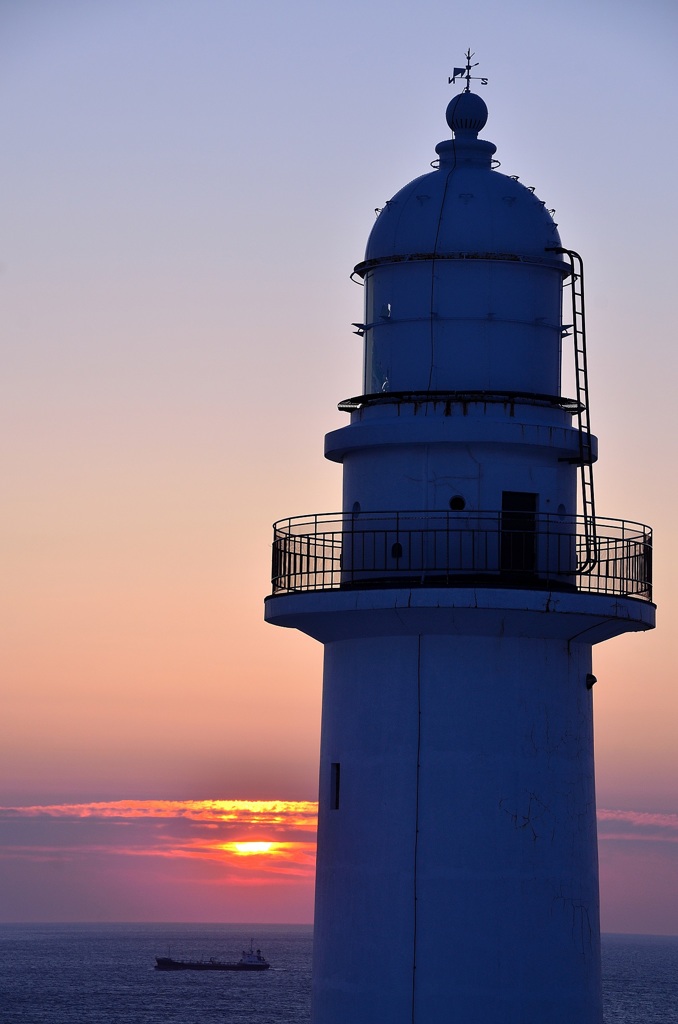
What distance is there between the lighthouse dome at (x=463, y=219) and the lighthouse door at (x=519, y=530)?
10.4 feet

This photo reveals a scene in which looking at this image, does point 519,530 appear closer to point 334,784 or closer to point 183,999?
point 334,784

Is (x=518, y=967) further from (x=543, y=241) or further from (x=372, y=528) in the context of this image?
(x=543, y=241)

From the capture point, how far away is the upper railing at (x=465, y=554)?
22688 mm

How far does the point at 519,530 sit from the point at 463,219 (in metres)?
4.10

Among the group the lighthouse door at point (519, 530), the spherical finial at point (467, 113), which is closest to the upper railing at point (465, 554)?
the lighthouse door at point (519, 530)

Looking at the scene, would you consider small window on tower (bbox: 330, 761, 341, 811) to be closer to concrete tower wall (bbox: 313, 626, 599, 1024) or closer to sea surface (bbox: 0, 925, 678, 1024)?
concrete tower wall (bbox: 313, 626, 599, 1024)

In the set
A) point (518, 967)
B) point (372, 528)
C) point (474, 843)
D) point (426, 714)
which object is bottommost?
Answer: point (518, 967)

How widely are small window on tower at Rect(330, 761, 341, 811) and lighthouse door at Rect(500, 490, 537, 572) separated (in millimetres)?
3458

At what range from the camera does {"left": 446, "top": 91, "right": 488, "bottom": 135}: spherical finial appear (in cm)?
2469

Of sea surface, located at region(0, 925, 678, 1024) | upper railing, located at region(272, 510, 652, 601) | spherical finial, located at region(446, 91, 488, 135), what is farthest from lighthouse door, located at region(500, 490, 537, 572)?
sea surface, located at region(0, 925, 678, 1024)

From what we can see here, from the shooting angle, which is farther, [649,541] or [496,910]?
[649,541]

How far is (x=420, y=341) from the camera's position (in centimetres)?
2356

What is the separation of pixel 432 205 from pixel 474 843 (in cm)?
813

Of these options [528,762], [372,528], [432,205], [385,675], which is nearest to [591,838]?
[528,762]
